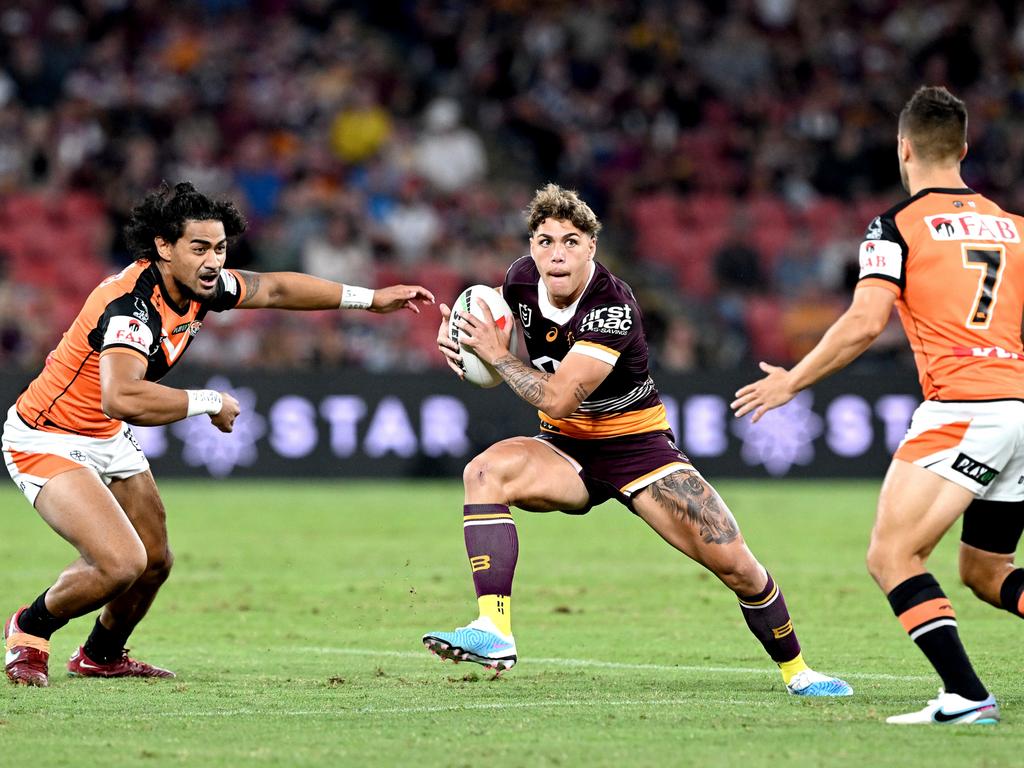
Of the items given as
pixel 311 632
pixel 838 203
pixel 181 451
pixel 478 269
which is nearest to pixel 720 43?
pixel 838 203

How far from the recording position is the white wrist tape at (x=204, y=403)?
7.43 meters

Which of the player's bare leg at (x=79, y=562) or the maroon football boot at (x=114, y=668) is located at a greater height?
the player's bare leg at (x=79, y=562)

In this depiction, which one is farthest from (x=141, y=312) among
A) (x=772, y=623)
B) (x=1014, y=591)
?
(x=1014, y=591)

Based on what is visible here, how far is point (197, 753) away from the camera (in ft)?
19.1

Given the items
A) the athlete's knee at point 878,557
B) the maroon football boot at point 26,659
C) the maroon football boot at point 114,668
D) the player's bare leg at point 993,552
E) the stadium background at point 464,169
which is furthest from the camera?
the stadium background at point 464,169

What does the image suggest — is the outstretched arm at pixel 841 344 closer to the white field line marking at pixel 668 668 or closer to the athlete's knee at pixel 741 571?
the athlete's knee at pixel 741 571

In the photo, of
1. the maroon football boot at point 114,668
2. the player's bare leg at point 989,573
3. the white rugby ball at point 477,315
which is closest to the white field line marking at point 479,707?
the player's bare leg at point 989,573

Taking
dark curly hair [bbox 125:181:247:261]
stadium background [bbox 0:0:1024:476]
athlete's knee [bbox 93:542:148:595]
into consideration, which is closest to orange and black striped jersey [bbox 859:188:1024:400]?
dark curly hair [bbox 125:181:247:261]

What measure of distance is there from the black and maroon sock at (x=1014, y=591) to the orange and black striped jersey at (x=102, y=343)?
12.9ft

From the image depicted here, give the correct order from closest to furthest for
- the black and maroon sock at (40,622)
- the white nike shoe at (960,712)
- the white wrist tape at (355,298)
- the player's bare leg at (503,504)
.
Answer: the white nike shoe at (960,712) < the player's bare leg at (503,504) < the black and maroon sock at (40,622) < the white wrist tape at (355,298)

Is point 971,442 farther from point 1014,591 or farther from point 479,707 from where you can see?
point 479,707

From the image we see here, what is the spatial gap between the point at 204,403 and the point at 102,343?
633mm

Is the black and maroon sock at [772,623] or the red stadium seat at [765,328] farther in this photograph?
the red stadium seat at [765,328]

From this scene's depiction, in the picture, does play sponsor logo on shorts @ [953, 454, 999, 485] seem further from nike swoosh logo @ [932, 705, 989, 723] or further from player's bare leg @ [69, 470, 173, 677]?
player's bare leg @ [69, 470, 173, 677]
